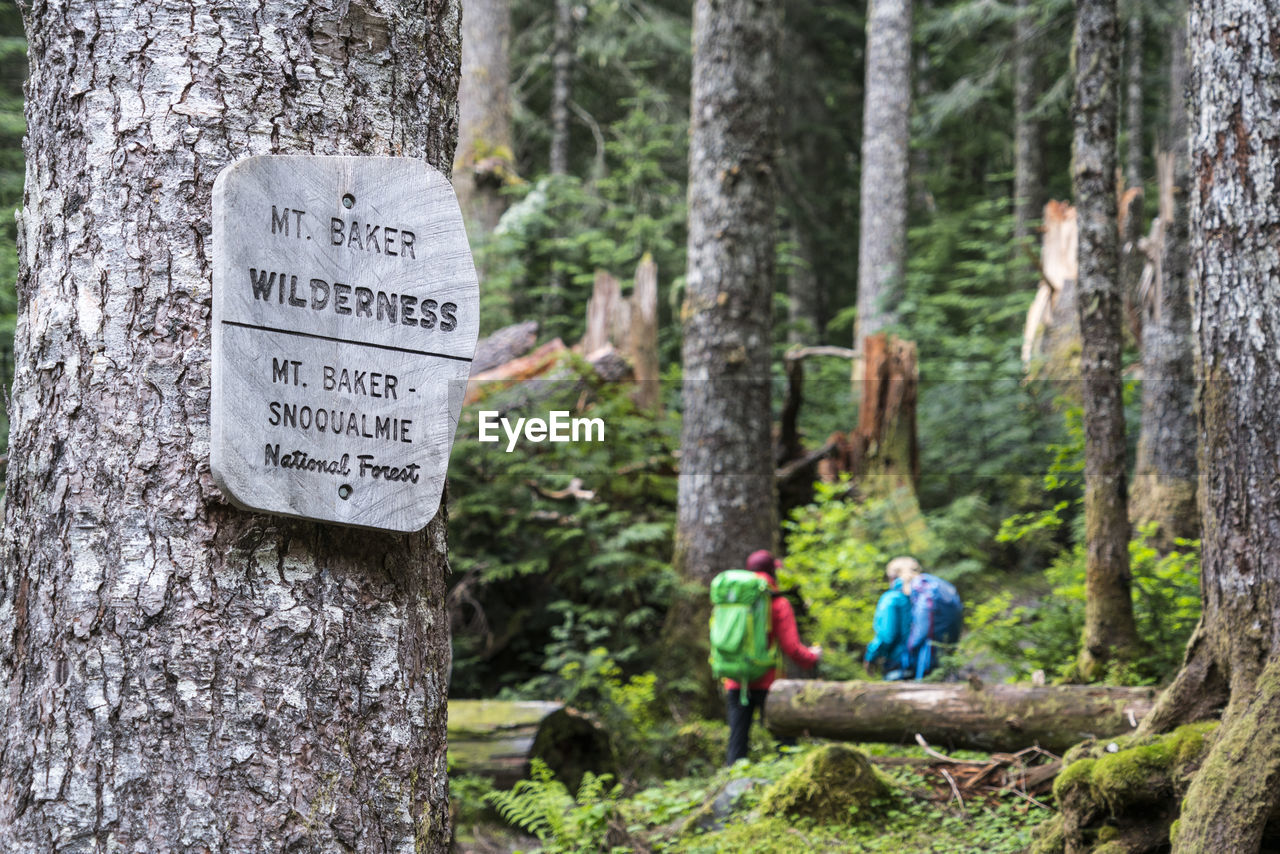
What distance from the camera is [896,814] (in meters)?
5.16

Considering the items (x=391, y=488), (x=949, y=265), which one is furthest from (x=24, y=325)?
(x=949, y=265)

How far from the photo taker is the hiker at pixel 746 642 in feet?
24.1

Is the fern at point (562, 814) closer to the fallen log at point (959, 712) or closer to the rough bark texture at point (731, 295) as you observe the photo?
the fallen log at point (959, 712)

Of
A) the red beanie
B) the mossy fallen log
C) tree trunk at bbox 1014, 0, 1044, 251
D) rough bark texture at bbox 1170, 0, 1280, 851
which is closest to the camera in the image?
rough bark texture at bbox 1170, 0, 1280, 851

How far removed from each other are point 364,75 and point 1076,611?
21.9ft

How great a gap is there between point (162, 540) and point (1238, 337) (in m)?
3.95

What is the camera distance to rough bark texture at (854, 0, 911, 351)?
16.6 meters

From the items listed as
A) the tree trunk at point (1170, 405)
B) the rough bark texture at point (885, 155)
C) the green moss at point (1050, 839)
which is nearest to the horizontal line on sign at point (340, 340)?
the green moss at point (1050, 839)

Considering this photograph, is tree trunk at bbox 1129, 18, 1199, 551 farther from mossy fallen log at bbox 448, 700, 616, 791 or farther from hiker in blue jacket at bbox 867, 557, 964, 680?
mossy fallen log at bbox 448, 700, 616, 791

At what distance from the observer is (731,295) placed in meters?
9.12

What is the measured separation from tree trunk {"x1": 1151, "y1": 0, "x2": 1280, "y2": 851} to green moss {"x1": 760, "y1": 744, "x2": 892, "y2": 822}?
59.3 inches

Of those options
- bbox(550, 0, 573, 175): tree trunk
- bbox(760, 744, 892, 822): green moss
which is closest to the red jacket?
bbox(760, 744, 892, 822): green moss

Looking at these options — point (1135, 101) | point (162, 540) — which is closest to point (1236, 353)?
point (162, 540)

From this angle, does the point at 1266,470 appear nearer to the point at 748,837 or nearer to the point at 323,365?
the point at 748,837
